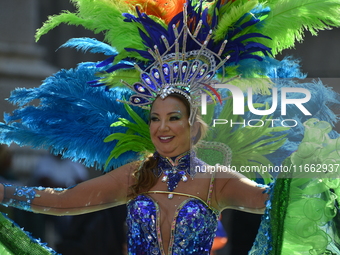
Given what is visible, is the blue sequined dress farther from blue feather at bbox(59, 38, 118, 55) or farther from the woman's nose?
blue feather at bbox(59, 38, 118, 55)

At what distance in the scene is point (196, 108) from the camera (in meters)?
2.23

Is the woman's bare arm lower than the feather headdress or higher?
lower

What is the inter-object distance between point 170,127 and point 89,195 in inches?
20.7

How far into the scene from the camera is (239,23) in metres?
2.20

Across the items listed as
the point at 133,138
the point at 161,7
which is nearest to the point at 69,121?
the point at 133,138

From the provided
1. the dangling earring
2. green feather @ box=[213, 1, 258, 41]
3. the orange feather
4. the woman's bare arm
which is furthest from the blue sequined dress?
the orange feather

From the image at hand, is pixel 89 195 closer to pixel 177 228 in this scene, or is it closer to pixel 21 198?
pixel 21 198

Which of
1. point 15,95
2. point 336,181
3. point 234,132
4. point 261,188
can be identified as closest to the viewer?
point 336,181

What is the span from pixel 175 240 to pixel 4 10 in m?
2.36

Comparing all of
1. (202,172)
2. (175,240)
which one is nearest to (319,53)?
(202,172)

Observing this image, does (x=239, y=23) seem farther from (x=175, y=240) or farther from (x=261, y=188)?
(x=175, y=240)

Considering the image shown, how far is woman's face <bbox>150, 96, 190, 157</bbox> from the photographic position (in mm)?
2164

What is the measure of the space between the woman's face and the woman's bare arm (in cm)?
24

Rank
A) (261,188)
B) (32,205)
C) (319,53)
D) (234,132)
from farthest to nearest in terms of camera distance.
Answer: (319,53) < (234,132) < (32,205) < (261,188)
